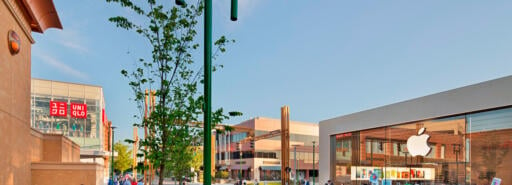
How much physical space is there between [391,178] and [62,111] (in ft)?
126

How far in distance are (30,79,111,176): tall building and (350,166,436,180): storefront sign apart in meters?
30.9

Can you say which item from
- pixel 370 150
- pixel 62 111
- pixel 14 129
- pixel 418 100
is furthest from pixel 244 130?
pixel 14 129

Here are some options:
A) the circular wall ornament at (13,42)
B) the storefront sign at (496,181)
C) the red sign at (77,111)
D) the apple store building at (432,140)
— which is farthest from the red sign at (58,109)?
the storefront sign at (496,181)

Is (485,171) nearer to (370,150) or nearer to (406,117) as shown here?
(406,117)

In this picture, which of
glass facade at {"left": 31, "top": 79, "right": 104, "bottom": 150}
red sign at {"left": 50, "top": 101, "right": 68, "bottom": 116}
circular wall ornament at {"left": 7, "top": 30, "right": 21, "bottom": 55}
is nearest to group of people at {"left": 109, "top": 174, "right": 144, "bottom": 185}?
circular wall ornament at {"left": 7, "top": 30, "right": 21, "bottom": 55}

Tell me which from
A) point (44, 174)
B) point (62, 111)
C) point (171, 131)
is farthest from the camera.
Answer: point (62, 111)

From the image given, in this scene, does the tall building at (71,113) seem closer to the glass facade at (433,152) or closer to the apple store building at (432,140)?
the apple store building at (432,140)

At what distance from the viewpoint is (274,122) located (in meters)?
79.2

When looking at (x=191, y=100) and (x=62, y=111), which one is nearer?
(x=191, y=100)

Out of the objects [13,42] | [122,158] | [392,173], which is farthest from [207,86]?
[122,158]

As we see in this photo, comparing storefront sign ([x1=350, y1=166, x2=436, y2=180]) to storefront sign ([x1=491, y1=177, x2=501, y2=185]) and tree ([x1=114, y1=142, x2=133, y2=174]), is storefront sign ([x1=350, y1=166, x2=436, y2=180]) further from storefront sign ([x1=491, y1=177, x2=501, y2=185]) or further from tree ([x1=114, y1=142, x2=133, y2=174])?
tree ([x1=114, y1=142, x2=133, y2=174])

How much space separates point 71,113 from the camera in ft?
159

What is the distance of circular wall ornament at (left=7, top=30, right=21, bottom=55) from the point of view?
9.30 meters

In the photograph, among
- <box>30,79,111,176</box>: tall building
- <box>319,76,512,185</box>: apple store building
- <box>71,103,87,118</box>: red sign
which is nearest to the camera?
<box>319,76,512,185</box>: apple store building
